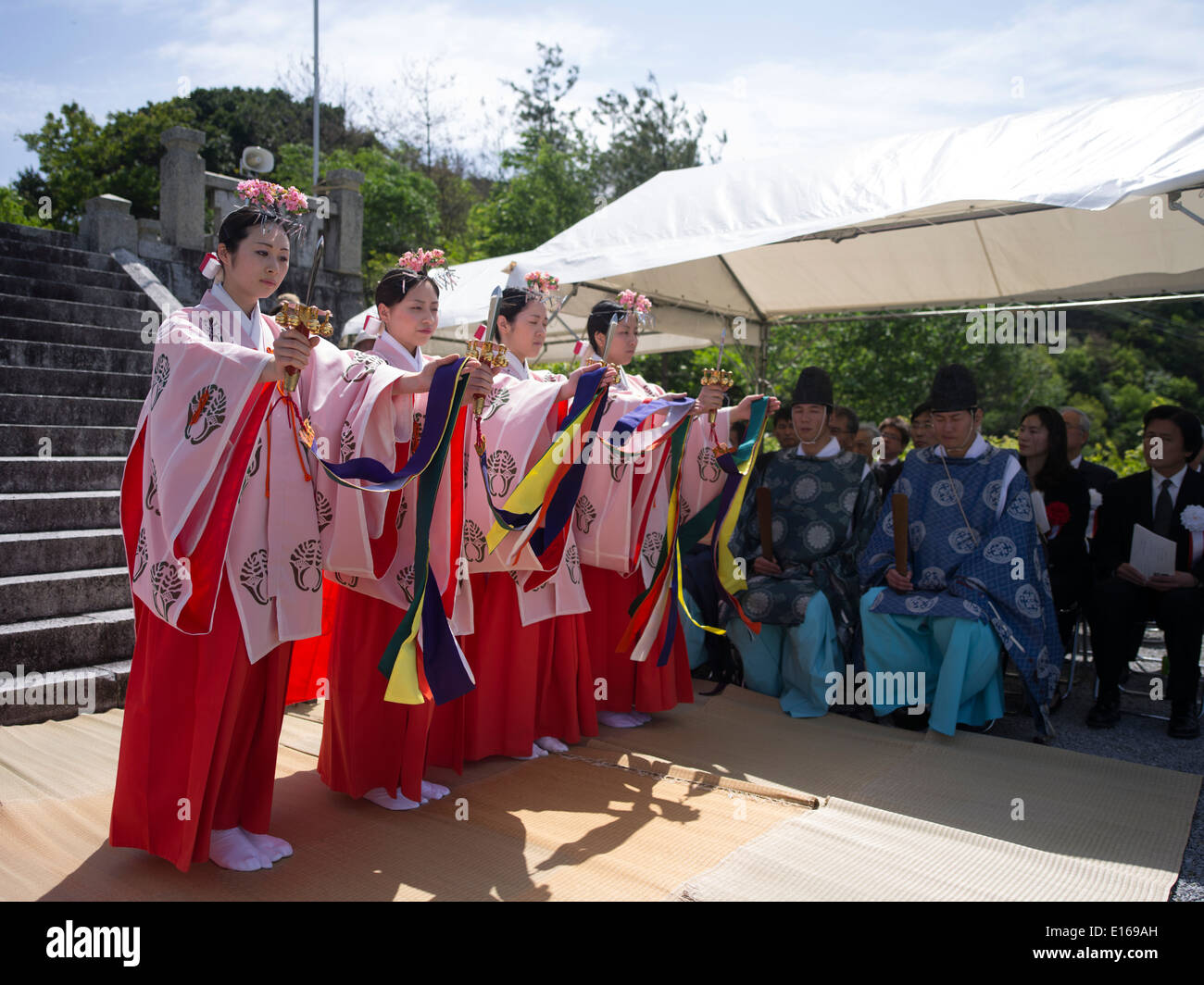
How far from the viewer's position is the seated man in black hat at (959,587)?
15.3ft

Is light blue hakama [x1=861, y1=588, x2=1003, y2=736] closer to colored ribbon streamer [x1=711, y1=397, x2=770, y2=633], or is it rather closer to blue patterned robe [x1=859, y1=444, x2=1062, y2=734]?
blue patterned robe [x1=859, y1=444, x2=1062, y2=734]

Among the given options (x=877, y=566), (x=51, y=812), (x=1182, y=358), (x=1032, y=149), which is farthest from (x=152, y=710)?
(x=1182, y=358)

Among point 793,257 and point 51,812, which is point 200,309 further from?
point 793,257

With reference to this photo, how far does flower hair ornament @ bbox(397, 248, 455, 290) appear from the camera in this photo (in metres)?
3.66

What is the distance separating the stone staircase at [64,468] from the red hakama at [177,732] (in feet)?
5.89

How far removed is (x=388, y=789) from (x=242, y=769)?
0.66m

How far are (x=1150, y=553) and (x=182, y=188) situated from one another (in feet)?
28.3

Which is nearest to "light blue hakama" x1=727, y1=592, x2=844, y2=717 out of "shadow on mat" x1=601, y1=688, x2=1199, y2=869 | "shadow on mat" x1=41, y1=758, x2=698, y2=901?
"shadow on mat" x1=601, y1=688, x2=1199, y2=869

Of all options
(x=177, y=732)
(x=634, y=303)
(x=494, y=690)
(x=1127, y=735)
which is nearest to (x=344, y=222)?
(x=634, y=303)

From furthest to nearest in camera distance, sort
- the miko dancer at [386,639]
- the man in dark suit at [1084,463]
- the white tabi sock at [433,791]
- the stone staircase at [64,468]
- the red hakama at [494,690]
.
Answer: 1. the man in dark suit at [1084,463]
2. the stone staircase at [64,468]
3. the red hakama at [494,690]
4. the white tabi sock at [433,791]
5. the miko dancer at [386,639]

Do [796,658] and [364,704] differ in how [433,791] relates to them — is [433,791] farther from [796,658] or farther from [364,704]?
[796,658]

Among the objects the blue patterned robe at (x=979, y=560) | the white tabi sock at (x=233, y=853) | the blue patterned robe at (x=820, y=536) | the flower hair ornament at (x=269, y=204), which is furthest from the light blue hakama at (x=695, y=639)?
the flower hair ornament at (x=269, y=204)

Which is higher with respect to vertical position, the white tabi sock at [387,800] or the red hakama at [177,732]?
the red hakama at [177,732]

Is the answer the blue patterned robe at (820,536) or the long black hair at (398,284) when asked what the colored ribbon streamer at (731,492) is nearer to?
the blue patterned robe at (820,536)
